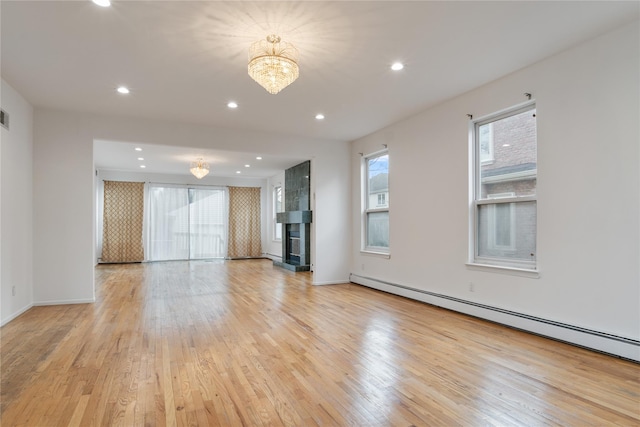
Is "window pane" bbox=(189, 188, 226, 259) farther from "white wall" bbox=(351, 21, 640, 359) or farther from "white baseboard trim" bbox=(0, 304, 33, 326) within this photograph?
"white wall" bbox=(351, 21, 640, 359)

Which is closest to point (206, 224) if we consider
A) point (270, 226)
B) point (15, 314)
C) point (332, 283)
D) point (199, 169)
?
point (270, 226)

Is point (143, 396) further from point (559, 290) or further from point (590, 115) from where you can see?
point (590, 115)

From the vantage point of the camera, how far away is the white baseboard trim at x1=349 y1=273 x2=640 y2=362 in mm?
2750

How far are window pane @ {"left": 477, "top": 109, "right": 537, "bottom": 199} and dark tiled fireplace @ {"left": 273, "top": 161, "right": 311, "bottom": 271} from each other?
14.6 ft

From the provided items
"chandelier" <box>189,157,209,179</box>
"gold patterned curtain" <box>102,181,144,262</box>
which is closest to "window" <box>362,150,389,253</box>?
"chandelier" <box>189,157,209,179</box>

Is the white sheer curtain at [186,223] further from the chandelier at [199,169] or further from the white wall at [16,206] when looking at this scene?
the white wall at [16,206]

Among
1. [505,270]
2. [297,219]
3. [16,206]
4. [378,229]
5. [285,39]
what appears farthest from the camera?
[297,219]

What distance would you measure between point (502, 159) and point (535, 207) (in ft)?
2.29

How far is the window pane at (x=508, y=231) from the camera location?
141 inches

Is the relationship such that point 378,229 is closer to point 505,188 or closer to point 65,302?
point 505,188

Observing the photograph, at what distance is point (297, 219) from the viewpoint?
8273 millimetres

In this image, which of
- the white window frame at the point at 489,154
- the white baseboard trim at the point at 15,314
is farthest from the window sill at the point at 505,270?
the white baseboard trim at the point at 15,314

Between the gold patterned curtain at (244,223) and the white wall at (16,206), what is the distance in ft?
22.2

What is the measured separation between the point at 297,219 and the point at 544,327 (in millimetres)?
5742
